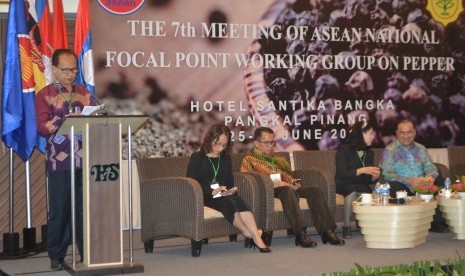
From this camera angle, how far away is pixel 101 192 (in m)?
5.36

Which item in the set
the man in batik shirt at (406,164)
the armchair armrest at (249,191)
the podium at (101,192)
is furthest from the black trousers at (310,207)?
the podium at (101,192)

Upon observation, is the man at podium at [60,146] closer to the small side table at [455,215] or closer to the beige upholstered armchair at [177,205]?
the beige upholstered armchair at [177,205]

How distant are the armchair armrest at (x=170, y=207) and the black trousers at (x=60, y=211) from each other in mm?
877

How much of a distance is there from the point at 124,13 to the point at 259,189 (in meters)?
2.13

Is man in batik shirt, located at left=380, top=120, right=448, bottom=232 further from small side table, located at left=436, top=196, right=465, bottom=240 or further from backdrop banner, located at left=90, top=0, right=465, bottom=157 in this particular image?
backdrop banner, located at left=90, top=0, right=465, bottom=157

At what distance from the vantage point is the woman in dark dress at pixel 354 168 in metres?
7.03

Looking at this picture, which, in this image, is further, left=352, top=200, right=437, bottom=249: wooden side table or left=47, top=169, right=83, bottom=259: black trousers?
left=352, top=200, right=437, bottom=249: wooden side table

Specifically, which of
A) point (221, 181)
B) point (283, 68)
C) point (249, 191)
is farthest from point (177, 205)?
point (283, 68)

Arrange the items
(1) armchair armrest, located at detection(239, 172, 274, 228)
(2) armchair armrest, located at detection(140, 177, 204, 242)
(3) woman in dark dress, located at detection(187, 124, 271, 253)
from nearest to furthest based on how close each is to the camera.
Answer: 1. (2) armchair armrest, located at detection(140, 177, 204, 242)
2. (3) woman in dark dress, located at detection(187, 124, 271, 253)
3. (1) armchair armrest, located at detection(239, 172, 274, 228)

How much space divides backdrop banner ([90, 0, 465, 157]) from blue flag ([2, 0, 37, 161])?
0.84 metres

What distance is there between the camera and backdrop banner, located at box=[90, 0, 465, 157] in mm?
7645

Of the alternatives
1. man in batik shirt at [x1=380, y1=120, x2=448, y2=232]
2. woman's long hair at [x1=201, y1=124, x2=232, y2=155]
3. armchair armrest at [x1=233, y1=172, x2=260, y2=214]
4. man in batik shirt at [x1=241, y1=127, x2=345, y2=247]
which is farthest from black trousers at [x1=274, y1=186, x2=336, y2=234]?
man in batik shirt at [x1=380, y1=120, x2=448, y2=232]

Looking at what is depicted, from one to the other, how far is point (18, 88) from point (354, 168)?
2.78 metres

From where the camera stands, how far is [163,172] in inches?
264
